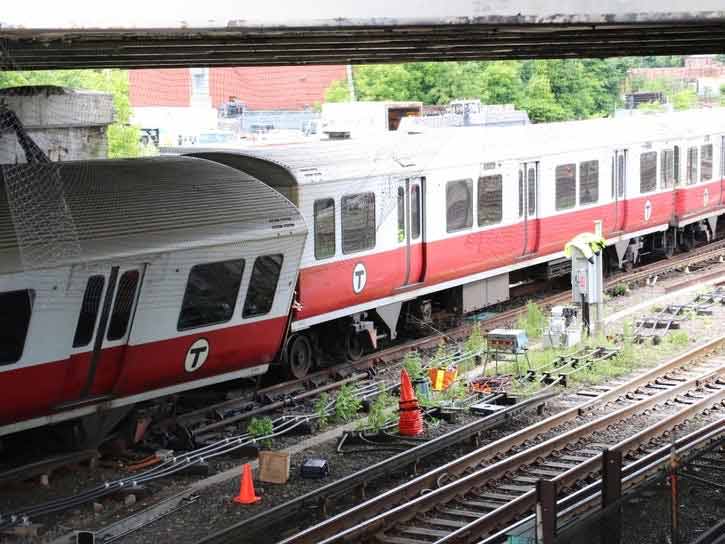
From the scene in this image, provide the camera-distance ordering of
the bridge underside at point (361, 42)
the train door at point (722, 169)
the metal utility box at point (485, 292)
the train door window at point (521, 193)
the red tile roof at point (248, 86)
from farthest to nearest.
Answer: the red tile roof at point (248, 86) < the train door at point (722, 169) < the train door window at point (521, 193) < the metal utility box at point (485, 292) < the bridge underside at point (361, 42)

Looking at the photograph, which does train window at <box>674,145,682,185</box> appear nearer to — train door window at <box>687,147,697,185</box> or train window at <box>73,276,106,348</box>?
train door window at <box>687,147,697,185</box>

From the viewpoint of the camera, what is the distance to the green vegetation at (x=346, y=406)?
14258mm

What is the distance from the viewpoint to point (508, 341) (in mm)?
16188

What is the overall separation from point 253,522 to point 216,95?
49.8 m

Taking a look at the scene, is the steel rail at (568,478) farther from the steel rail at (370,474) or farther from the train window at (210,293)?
the train window at (210,293)

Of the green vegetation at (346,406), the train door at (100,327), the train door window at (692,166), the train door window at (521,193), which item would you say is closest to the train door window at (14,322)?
the train door at (100,327)

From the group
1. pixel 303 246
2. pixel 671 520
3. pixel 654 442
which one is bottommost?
pixel 654 442

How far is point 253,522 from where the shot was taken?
10.1 m

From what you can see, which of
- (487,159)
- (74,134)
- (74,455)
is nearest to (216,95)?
(74,134)

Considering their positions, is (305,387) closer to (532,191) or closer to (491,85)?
(532,191)

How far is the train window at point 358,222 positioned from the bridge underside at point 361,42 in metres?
1.89

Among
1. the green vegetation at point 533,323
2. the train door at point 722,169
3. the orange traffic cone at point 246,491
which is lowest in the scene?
the green vegetation at point 533,323

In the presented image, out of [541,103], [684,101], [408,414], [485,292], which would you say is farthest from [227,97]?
[408,414]

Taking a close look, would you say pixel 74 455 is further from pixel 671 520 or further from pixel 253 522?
pixel 671 520
